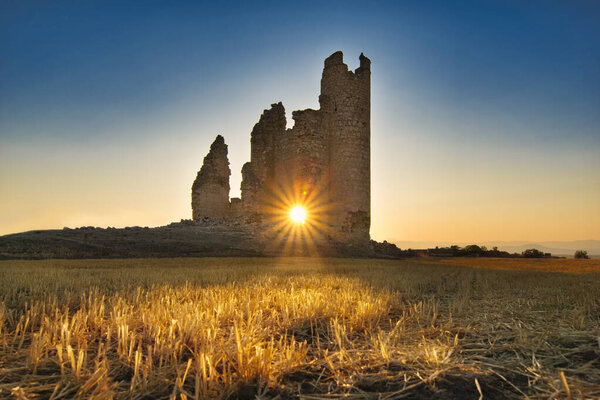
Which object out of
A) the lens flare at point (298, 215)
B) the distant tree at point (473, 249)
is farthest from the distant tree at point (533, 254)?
the lens flare at point (298, 215)

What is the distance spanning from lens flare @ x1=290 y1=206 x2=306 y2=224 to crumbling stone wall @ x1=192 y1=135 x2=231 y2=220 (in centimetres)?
613

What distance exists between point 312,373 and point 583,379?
1.20 metres

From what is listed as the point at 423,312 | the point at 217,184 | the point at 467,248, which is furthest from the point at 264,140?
the point at 423,312

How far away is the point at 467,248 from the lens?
17531 mm

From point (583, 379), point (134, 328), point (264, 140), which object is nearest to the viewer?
point (583, 379)

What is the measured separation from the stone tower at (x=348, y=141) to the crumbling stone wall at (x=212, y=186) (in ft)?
25.4

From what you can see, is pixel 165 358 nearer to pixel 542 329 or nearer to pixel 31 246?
pixel 542 329

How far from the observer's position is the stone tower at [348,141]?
1938 cm

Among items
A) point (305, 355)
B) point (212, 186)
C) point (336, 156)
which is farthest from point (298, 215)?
point (305, 355)

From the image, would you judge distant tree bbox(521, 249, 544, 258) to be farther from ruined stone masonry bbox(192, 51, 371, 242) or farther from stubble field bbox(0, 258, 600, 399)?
stubble field bbox(0, 258, 600, 399)

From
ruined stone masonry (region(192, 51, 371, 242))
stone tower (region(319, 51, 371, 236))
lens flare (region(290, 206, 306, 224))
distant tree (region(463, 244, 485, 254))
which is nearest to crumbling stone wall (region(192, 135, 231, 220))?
ruined stone masonry (region(192, 51, 371, 242))

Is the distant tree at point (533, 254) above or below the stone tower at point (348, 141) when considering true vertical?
below

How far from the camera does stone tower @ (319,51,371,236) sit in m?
19.4

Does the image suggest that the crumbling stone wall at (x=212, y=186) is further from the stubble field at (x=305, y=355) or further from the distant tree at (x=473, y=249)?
the stubble field at (x=305, y=355)
